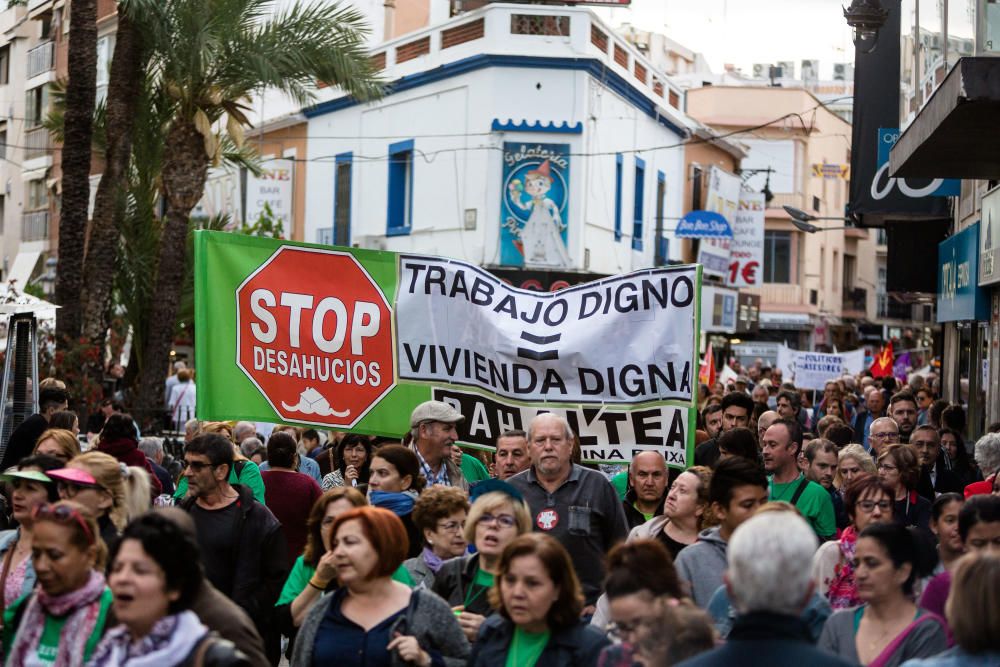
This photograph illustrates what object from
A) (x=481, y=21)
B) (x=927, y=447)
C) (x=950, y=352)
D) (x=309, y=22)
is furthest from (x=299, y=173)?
(x=927, y=447)

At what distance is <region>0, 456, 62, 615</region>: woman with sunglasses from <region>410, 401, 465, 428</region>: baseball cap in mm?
2514

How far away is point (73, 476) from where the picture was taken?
6297 millimetres

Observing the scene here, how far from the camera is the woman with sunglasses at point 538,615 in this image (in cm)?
539

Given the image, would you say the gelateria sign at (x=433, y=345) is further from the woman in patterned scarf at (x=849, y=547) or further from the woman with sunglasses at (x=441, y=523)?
the woman with sunglasses at (x=441, y=523)

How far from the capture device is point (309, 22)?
21922mm

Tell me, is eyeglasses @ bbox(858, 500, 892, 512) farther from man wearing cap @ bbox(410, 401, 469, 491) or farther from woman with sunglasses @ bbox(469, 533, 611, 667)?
man wearing cap @ bbox(410, 401, 469, 491)

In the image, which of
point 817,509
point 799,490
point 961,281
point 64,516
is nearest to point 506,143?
point 961,281

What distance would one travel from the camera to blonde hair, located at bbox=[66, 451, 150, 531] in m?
6.66

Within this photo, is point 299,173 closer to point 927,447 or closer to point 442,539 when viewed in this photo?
point 927,447

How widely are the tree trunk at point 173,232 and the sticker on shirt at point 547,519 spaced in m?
14.5

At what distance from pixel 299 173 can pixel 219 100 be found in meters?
13.8

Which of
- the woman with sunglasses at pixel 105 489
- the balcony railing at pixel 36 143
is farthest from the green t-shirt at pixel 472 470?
the balcony railing at pixel 36 143

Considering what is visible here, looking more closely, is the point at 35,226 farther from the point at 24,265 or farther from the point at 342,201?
the point at 342,201

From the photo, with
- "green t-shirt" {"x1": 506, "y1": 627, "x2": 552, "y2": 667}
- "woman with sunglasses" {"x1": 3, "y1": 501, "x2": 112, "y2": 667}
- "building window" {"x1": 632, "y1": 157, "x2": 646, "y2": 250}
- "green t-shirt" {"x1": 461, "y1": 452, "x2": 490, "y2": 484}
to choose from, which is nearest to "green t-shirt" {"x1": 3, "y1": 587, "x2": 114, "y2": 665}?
"woman with sunglasses" {"x1": 3, "y1": 501, "x2": 112, "y2": 667}
